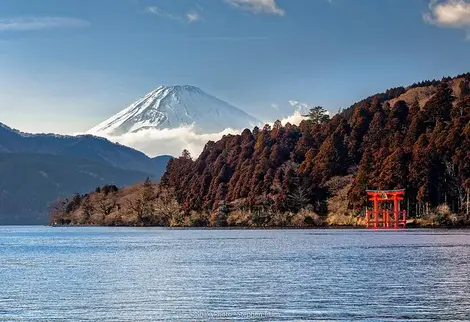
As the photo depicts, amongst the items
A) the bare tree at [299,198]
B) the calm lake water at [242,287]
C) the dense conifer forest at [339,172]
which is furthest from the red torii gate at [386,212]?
the calm lake water at [242,287]

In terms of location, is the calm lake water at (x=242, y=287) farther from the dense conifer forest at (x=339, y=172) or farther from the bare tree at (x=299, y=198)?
the bare tree at (x=299, y=198)

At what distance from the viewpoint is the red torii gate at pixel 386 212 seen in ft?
426

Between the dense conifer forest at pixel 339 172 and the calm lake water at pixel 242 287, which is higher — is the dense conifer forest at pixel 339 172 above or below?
above

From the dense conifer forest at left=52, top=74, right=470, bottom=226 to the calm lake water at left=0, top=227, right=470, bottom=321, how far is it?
6938 cm

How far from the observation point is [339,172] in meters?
162

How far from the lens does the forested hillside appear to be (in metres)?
132

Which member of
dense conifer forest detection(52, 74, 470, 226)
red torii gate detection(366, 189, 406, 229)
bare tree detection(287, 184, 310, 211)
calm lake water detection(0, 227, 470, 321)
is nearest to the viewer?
calm lake water detection(0, 227, 470, 321)

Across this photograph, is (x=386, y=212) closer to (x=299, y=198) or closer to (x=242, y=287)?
(x=299, y=198)

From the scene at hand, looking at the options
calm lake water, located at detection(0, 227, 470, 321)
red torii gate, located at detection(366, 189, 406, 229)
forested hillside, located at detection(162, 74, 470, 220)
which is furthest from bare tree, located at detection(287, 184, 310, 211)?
calm lake water, located at detection(0, 227, 470, 321)

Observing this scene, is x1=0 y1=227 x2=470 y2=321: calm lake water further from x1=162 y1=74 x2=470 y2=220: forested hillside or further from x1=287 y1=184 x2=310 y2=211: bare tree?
x1=287 y1=184 x2=310 y2=211: bare tree

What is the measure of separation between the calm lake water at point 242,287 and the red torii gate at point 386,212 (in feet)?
214

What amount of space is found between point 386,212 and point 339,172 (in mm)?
29780

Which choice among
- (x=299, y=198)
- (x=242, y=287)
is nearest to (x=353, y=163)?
(x=299, y=198)

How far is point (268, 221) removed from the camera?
156250 millimetres
